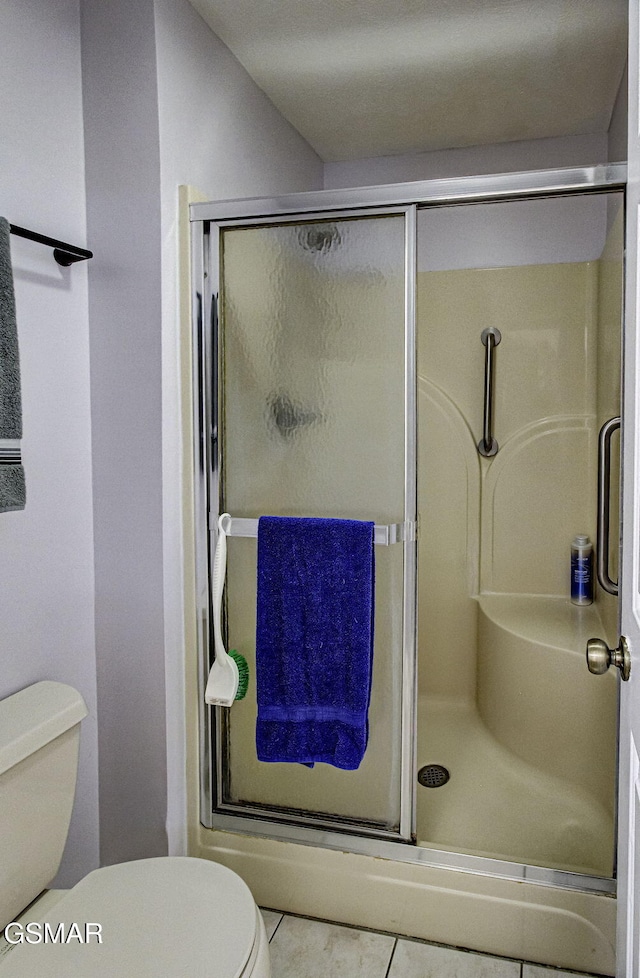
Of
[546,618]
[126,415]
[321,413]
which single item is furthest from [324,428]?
[546,618]

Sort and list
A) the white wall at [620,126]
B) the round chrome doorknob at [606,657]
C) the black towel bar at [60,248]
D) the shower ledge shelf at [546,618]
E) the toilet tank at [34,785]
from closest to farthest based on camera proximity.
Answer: the round chrome doorknob at [606,657] < the toilet tank at [34,785] < the black towel bar at [60,248] < the white wall at [620,126] < the shower ledge shelf at [546,618]

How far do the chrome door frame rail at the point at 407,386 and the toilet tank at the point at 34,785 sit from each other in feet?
1.53

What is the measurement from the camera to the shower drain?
2305mm

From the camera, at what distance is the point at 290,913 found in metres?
1.89

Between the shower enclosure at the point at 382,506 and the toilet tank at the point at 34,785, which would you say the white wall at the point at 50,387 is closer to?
the toilet tank at the point at 34,785

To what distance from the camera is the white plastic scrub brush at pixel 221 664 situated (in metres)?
1.84

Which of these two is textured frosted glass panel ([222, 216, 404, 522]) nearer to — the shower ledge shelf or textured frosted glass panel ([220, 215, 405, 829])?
textured frosted glass panel ([220, 215, 405, 829])

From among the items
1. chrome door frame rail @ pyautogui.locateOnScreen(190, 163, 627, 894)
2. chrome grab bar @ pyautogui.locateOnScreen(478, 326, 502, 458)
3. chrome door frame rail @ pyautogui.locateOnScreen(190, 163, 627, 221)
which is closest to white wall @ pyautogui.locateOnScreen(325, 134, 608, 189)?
chrome grab bar @ pyautogui.locateOnScreen(478, 326, 502, 458)

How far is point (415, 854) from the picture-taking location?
1.79 metres

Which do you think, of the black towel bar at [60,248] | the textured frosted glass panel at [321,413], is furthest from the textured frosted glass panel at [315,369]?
the black towel bar at [60,248]

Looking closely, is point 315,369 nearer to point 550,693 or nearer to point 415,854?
point 415,854

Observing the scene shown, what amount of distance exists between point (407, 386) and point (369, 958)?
4.57 feet

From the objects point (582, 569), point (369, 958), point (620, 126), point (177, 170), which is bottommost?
point (369, 958)

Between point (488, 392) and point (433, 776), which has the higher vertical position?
point (488, 392)
